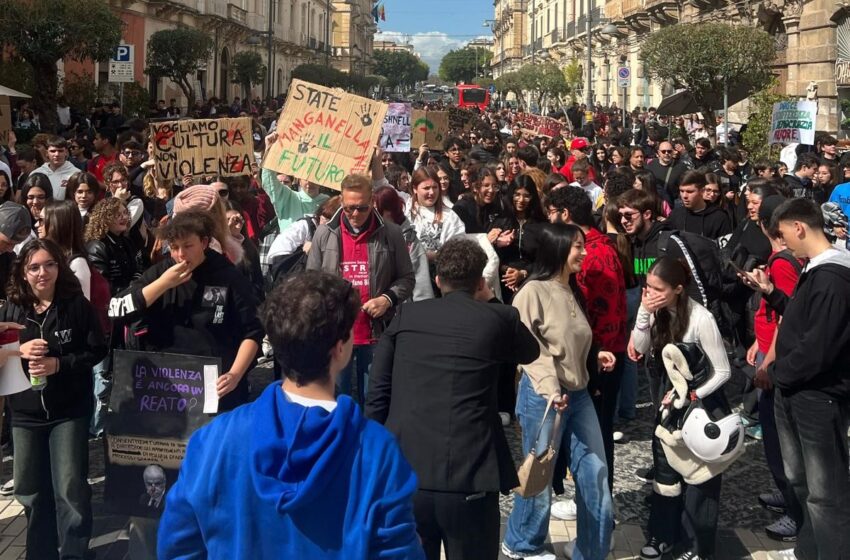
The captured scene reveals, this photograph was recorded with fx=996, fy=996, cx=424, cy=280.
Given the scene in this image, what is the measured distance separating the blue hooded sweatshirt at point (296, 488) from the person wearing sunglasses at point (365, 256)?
2.89 m

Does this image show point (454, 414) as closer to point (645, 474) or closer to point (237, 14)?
point (645, 474)

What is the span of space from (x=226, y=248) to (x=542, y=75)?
41282 mm

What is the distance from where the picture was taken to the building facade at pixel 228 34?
34000 mm

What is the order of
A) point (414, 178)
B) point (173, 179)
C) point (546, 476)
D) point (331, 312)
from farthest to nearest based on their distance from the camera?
1. point (173, 179)
2. point (414, 178)
3. point (546, 476)
4. point (331, 312)

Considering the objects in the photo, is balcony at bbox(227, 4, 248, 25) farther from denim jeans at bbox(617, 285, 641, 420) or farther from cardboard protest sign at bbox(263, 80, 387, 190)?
denim jeans at bbox(617, 285, 641, 420)

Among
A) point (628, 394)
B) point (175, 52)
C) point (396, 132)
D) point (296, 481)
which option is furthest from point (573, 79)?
point (296, 481)

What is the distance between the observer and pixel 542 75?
4453cm

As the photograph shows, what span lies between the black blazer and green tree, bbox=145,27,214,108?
29797mm

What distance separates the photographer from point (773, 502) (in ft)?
17.5

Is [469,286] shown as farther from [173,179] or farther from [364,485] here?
[173,179]

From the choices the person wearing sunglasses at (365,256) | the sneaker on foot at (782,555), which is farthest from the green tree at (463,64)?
the sneaker on foot at (782,555)

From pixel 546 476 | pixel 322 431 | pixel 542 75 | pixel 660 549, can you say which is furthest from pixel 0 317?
pixel 542 75

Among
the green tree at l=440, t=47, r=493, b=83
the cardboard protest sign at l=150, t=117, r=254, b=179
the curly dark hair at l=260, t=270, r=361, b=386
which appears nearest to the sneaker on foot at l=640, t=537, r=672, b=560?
the curly dark hair at l=260, t=270, r=361, b=386

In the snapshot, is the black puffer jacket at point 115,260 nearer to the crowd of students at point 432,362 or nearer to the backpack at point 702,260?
the crowd of students at point 432,362
